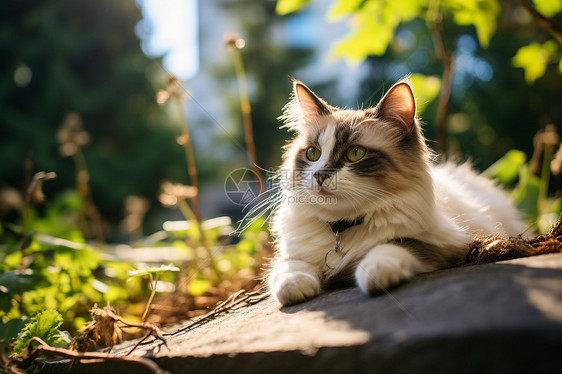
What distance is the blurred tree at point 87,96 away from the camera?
6.70 metres

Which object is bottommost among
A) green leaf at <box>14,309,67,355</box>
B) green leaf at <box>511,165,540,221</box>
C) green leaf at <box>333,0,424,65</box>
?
green leaf at <box>511,165,540,221</box>

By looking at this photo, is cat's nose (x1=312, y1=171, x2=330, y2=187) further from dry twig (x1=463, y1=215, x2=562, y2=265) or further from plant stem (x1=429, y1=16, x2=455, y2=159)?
plant stem (x1=429, y1=16, x2=455, y2=159)

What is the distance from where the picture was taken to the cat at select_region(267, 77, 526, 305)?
1.36 metres

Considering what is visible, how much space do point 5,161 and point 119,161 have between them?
173cm

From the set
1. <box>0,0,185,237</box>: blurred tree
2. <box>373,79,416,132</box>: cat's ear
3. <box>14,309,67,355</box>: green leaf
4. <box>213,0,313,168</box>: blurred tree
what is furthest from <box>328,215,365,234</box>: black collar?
<box>213,0,313,168</box>: blurred tree

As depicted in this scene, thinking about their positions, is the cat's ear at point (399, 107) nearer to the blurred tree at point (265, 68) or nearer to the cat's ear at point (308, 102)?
the cat's ear at point (308, 102)

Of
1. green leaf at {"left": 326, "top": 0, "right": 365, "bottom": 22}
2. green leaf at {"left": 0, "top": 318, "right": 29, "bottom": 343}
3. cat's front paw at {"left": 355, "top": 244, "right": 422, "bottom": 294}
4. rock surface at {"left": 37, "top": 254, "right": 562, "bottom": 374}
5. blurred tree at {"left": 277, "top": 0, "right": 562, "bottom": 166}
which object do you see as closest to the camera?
rock surface at {"left": 37, "top": 254, "right": 562, "bottom": 374}

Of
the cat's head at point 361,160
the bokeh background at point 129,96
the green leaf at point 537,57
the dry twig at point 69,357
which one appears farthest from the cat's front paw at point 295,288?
the bokeh background at point 129,96

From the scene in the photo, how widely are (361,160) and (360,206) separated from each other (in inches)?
7.7

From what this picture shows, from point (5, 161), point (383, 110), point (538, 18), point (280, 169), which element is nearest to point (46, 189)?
point (5, 161)

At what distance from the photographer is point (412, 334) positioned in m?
0.75

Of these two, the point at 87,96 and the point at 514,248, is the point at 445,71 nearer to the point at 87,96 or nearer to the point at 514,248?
the point at 514,248

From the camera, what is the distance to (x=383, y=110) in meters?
1.62

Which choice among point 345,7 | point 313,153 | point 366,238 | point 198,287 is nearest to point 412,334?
point 366,238
